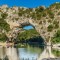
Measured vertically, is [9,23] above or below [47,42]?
above

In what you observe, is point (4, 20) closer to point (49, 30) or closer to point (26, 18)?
point (26, 18)

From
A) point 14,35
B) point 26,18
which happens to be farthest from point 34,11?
point 14,35

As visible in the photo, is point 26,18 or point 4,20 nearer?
point 26,18

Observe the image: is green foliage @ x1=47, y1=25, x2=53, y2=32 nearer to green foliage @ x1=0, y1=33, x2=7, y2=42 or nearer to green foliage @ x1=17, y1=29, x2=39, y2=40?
green foliage @ x1=0, y1=33, x2=7, y2=42

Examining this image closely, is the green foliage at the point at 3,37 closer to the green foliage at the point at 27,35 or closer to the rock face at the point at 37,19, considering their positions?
the rock face at the point at 37,19

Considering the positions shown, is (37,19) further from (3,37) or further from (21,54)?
(21,54)

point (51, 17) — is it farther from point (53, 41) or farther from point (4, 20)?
point (4, 20)

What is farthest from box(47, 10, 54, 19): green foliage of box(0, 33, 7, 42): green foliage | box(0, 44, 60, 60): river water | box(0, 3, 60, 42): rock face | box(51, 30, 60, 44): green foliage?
box(0, 44, 60, 60): river water

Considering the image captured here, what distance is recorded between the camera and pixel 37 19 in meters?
60.2

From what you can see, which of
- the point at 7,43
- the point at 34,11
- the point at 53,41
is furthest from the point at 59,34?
the point at 7,43

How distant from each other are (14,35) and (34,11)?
21.7 ft

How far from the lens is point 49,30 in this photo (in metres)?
59.6

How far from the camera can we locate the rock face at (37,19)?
59366 millimetres

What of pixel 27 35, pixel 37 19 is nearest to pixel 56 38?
pixel 37 19
